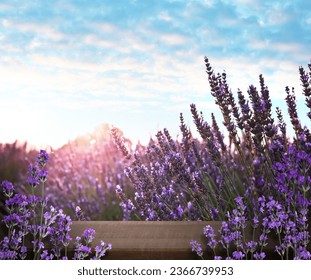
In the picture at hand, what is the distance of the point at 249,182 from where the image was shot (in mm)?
2750

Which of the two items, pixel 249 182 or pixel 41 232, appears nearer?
pixel 41 232

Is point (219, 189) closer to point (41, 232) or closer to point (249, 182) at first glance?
point (249, 182)

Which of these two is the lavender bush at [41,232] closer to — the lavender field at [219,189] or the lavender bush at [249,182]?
the lavender field at [219,189]

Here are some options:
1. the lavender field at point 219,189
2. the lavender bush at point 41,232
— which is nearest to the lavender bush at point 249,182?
the lavender field at point 219,189

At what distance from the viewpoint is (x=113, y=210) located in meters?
4.70

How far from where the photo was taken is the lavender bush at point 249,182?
2.08 metres

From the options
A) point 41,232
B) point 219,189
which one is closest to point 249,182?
point 219,189

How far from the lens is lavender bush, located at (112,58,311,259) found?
82.0 inches

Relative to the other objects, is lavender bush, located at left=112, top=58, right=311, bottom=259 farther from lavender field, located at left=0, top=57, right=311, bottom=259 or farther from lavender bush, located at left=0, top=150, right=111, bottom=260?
lavender bush, located at left=0, top=150, right=111, bottom=260

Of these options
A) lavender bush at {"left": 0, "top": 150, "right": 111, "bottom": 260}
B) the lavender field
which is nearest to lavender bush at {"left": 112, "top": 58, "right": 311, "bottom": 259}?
the lavender field
